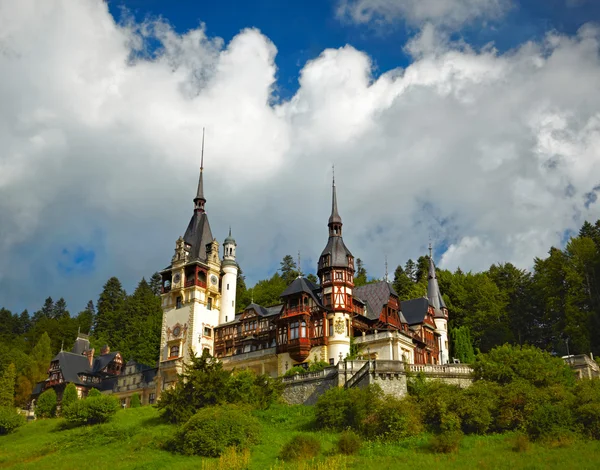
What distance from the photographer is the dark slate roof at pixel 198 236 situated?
70438 mm

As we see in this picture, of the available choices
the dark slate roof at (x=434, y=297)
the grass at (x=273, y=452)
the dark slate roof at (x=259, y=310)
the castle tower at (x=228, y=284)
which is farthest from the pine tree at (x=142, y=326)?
the grass at (x=273, y=452)

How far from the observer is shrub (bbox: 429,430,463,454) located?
34.4 m

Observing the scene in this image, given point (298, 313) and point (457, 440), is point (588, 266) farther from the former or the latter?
point (457, 440)

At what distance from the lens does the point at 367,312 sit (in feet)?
196

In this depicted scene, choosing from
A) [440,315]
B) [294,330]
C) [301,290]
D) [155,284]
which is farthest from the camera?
[155,284]

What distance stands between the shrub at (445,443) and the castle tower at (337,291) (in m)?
19.0

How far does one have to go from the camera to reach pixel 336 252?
59.0 metres

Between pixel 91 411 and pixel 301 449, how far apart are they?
20354mm

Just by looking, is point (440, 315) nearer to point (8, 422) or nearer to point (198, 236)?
point (198, 236)

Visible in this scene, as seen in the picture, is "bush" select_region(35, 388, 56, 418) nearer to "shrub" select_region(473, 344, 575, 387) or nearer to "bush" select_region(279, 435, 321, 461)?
"bush" select_region(279, 435, 321, 461)

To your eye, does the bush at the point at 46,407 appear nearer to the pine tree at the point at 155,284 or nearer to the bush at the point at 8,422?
the bush at the point at 8,422

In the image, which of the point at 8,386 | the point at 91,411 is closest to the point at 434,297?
the point at 91,411

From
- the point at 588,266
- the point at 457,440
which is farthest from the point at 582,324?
the point at 457,440

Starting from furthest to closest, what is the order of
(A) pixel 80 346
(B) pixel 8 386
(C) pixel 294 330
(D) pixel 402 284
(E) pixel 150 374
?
(D) pixel 402 284 < (A) pixel 80 346 < (E) pixel 150 374 < (B) pixel 8 386 < (C) pixel 294 330
